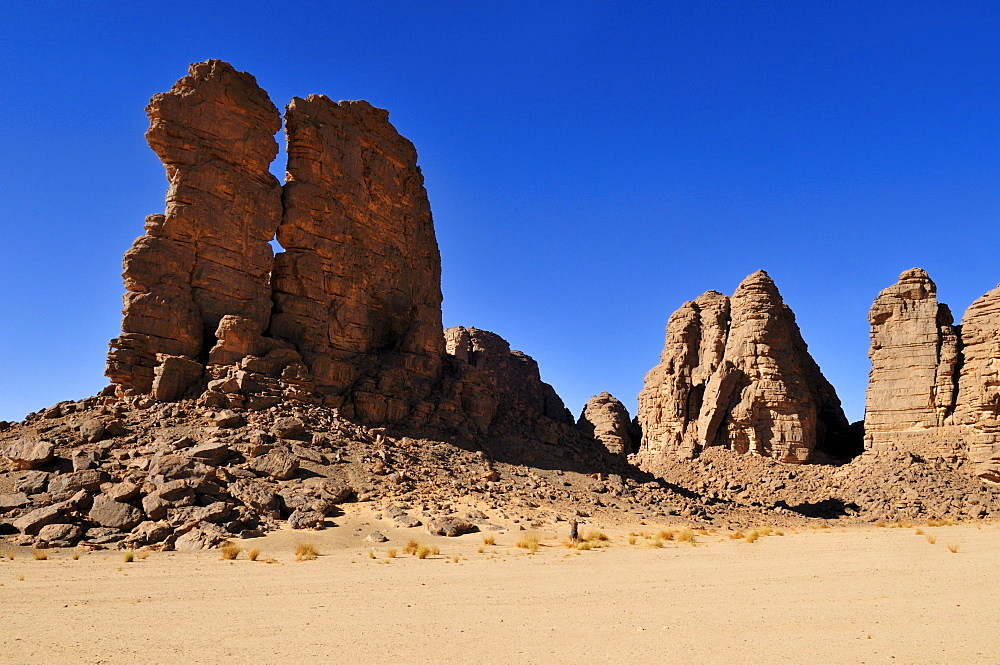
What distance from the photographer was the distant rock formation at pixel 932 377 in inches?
1515

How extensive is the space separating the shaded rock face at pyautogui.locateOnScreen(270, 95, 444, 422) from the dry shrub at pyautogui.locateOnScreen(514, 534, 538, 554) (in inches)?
430

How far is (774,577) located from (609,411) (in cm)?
4845

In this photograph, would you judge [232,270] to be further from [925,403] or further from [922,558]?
[925,403]

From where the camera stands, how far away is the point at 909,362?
1688 inches

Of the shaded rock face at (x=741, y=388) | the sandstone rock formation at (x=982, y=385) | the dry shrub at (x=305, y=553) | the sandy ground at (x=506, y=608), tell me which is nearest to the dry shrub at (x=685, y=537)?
the sandy ground at (x=506, y=608)

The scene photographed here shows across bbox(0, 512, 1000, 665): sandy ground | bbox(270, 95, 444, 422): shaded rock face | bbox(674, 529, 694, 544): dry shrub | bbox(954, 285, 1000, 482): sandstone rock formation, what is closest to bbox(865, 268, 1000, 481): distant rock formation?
bbox(954, 285, 1000, 482): sandstone rock formation

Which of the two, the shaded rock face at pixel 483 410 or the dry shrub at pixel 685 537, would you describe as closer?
the dry shrub at pixel 685 537

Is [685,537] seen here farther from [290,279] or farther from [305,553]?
[290,279]

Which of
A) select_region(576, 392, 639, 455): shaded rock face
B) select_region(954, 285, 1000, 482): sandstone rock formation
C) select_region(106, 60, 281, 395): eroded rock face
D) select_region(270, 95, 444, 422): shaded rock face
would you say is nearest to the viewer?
select_region(106, 60, 281, 395): eroded rock face

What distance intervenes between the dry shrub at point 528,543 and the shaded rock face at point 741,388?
2877 cm

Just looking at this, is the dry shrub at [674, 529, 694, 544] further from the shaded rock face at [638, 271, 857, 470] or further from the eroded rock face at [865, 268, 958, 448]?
the shaded rock face at [638, 271, 857, 470]

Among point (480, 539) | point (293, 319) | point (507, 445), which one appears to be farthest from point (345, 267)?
point (480, 539)

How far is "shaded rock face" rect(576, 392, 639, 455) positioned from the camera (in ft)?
196

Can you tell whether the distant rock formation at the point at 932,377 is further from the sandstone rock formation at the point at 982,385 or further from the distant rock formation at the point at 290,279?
the distant rock formation at the point at 290,279
